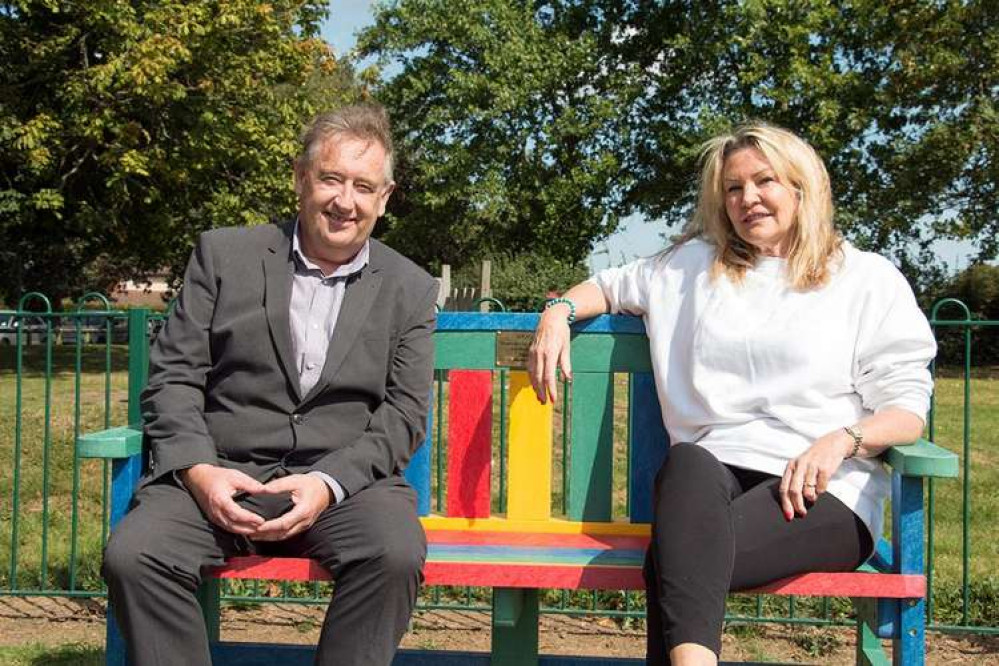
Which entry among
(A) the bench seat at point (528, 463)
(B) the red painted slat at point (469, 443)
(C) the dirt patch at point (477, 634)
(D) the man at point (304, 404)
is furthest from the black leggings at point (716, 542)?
(C) the dirt patch at point (477, 634)

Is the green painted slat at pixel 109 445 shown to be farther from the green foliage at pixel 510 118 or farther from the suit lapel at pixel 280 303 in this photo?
the green foliage at pixel 510 118

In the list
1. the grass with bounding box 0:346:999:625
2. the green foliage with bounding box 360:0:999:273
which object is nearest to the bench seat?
the grass with bounding box 0:346:999:625

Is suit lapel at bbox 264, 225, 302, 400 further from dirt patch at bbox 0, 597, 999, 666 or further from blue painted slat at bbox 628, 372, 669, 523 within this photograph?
dirt patch at bbox 0, 597, 999, 666

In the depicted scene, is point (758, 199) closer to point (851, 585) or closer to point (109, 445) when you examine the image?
point (851, 585)

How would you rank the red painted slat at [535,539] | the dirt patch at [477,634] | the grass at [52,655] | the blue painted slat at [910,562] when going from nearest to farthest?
the blue painted slat at [910,562] → the red painted slat at [535,539] → the grass at [52,655] → the dirt patch at [477,634]

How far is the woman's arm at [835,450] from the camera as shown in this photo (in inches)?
102

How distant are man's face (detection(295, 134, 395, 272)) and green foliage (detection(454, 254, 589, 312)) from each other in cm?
1436

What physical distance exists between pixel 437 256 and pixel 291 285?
26.8 meters

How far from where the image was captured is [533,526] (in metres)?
3.21

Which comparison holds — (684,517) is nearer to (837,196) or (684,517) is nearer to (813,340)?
(813,340)

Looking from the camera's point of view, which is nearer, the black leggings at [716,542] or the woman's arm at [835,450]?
the black leggings at [716,542]

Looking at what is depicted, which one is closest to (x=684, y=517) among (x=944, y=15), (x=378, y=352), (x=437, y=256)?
(x=378, y=352)

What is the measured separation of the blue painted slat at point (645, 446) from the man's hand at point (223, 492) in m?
1.14

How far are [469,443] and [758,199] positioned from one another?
1.13m
